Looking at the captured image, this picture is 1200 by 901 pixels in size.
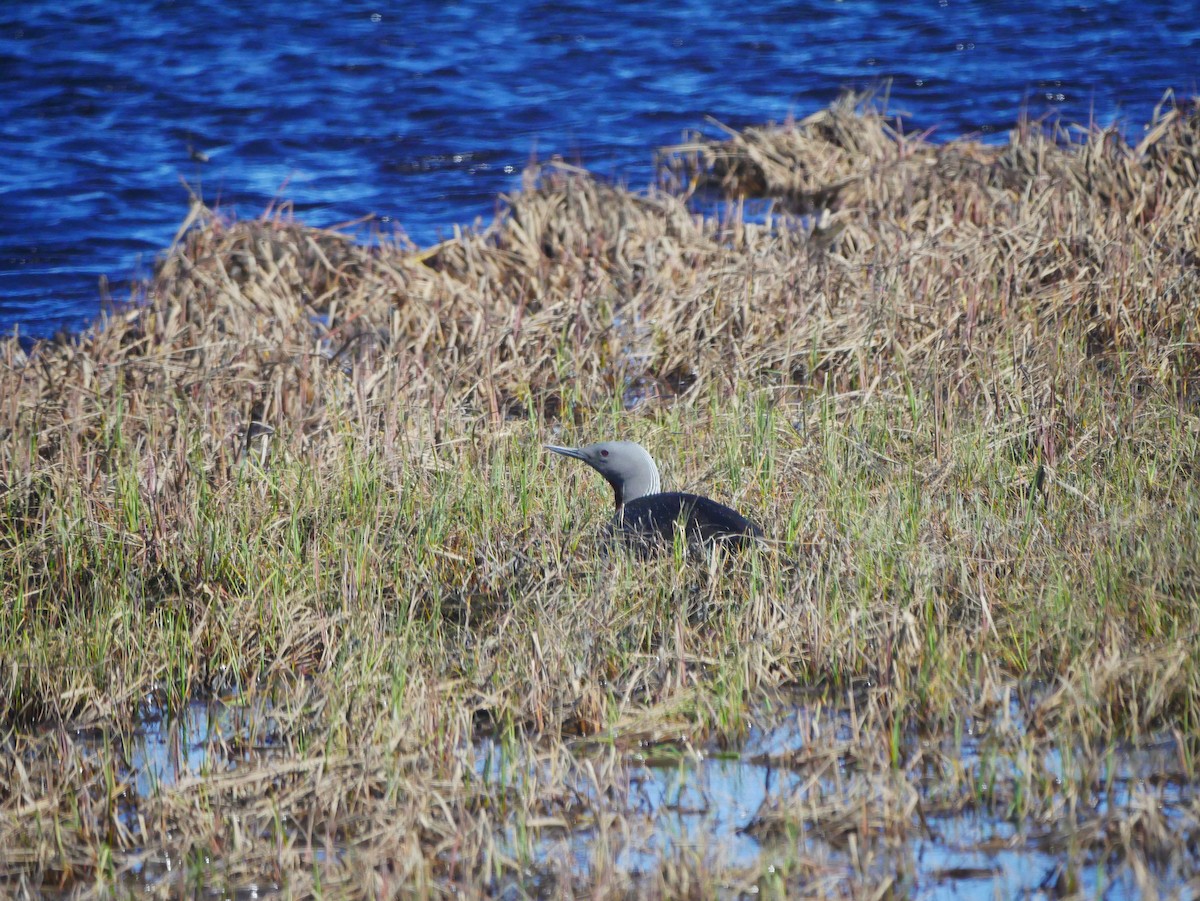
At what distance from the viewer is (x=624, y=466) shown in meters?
5.09

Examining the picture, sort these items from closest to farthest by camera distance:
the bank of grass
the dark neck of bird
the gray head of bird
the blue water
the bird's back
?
the bank of grass
the bird's back
the gray head of bird
the dark neck of bird
the blue water

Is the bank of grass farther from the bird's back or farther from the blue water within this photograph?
the blue water

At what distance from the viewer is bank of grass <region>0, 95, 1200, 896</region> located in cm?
308

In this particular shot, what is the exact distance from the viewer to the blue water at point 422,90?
36.9ft

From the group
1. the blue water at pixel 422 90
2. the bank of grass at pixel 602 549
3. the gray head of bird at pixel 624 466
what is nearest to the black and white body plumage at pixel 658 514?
the gray head of bird at pixel 624 466

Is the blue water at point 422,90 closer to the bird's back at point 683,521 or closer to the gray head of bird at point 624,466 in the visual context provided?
the gray head of bird at point 624,466

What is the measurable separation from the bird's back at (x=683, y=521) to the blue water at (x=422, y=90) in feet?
16.6

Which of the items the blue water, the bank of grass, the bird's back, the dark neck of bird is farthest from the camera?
the blue water

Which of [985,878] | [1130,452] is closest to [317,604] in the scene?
[985,878]

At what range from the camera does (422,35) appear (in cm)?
1691

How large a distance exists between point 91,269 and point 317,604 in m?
6.54

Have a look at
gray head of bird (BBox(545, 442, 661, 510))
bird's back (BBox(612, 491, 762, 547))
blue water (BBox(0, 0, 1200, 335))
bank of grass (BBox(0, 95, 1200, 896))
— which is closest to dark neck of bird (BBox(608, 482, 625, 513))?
gray head of bird (BBox(545, 442, 661, 510))

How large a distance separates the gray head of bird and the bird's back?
36 centimetres

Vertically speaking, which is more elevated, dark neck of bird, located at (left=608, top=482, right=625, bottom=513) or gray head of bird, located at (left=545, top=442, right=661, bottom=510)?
gray head of bird, located at (left=545, top=442, right=661, bottom=510)
